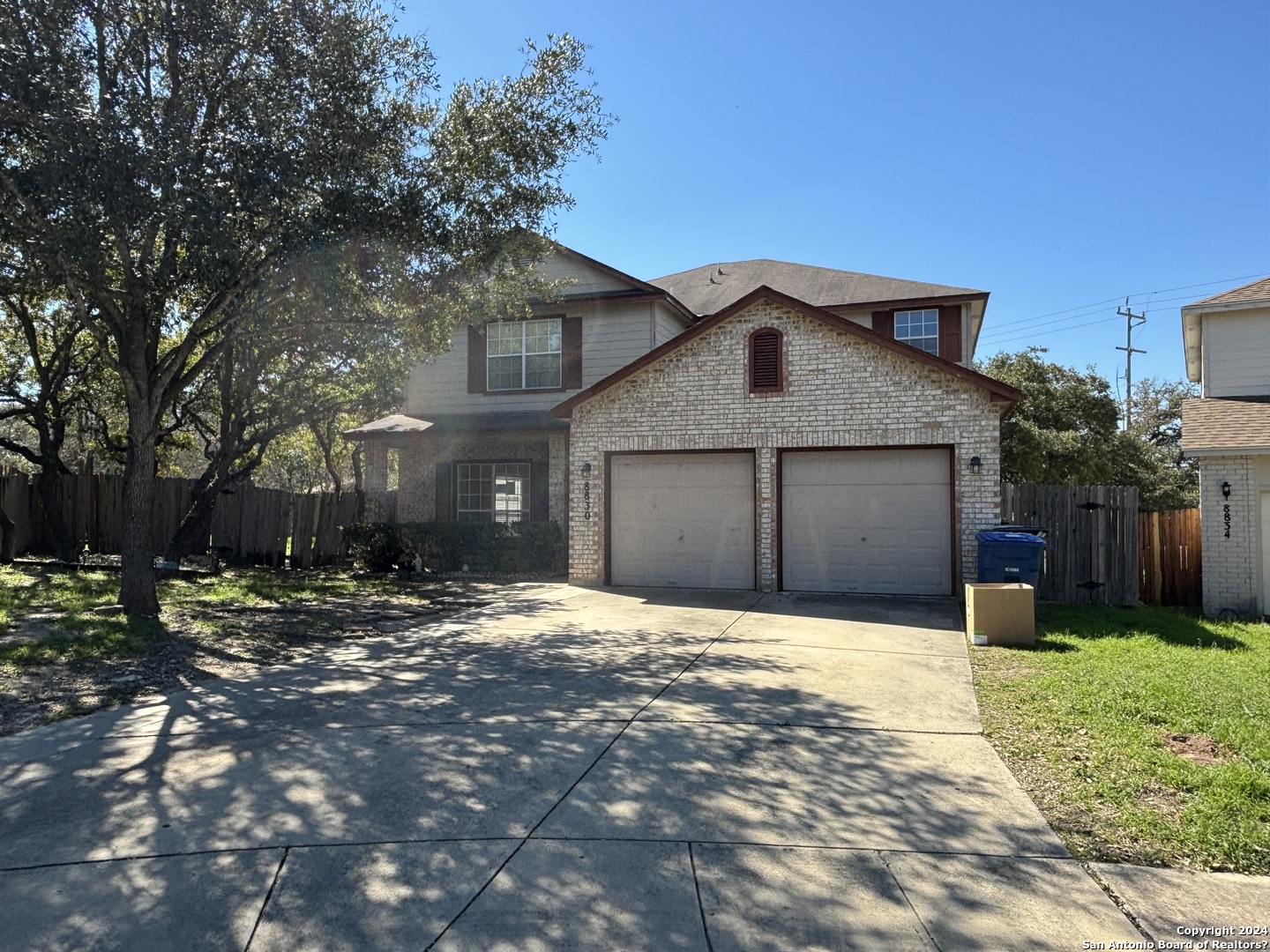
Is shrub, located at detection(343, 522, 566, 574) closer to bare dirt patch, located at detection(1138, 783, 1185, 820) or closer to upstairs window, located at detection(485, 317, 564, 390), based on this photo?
upstairs window, located at detection(485, 317, 564, 390)

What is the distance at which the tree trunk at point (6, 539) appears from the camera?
1839cm

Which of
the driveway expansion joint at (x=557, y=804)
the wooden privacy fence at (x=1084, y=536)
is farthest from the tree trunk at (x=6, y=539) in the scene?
the wooden privacy fence at (x=1084, y=536)

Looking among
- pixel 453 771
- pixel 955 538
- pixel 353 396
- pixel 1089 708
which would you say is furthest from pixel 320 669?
pixel 353 396

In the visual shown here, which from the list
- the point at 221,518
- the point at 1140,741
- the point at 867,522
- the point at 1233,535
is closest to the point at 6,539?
the point at 221,518

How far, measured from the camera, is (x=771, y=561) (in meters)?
14.7

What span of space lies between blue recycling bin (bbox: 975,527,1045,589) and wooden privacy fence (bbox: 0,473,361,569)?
44.2ft

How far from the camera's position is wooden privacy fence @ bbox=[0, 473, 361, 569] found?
62.1ft

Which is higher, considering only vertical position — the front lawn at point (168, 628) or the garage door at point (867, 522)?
the garage door at point (867, 522)

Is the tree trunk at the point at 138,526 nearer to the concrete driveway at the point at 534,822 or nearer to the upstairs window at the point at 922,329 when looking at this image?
the concrete driveway at the point at 534,822

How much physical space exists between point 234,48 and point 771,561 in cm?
1046

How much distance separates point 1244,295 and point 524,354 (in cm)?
1387

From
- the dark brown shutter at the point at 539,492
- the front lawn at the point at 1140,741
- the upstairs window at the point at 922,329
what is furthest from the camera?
the upstairs window at the point at 922,329

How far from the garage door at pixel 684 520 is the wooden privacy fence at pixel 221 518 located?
23.4ft

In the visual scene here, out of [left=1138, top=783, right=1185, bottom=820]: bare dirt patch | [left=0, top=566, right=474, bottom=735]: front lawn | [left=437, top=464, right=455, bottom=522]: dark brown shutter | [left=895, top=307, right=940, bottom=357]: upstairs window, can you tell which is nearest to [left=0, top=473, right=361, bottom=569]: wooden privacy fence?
[left=0, top=566, right=474, bottom=735]: front lawn
